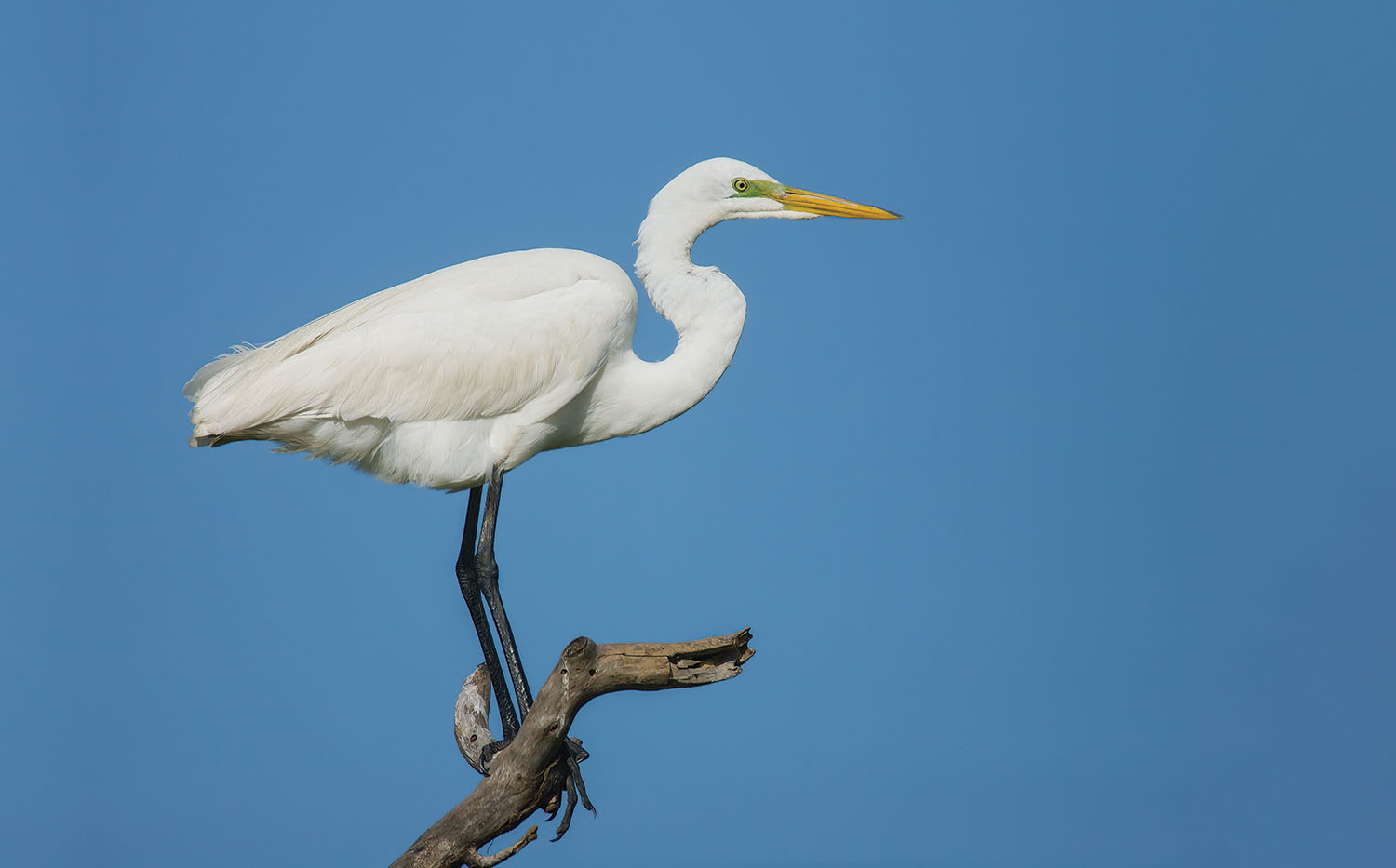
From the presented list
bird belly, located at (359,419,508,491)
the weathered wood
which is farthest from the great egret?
the weathered wood

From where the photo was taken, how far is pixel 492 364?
347cm

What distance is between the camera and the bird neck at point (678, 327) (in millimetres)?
3715

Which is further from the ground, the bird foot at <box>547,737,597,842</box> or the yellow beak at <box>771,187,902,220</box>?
the yellow beak at <box>771,187,902,220</box>

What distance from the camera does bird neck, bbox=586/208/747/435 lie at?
3.71 metres

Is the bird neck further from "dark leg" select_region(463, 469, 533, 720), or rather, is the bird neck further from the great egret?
"dark leg" select_region(463, 469, 533, 720)

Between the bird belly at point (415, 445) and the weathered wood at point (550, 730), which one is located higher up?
the bird belly at point (415, 445)

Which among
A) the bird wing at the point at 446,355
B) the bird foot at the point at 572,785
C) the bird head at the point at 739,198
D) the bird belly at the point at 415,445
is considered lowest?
the bird foot at the point at 572,785

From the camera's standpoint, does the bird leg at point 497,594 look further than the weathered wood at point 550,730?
Yes

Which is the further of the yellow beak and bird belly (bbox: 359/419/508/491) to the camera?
the yellow beak

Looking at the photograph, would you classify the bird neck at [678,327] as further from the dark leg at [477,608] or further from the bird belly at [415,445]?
the dark leg at [477,608]

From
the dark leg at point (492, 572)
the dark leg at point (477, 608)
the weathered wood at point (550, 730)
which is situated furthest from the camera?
the dark leg at point (477, 608)

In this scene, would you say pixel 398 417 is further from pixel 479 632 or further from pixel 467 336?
pixel 479 632

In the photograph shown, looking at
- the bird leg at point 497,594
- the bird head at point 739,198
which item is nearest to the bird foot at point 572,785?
the bird leg at point 497,594

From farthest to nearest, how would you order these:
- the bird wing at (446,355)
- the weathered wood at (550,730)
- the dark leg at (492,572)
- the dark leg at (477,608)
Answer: the dark leg at (477,608) < the dark leg at (492,572) < the bird wing at (446,355) < the weathered wood at (550,730)
